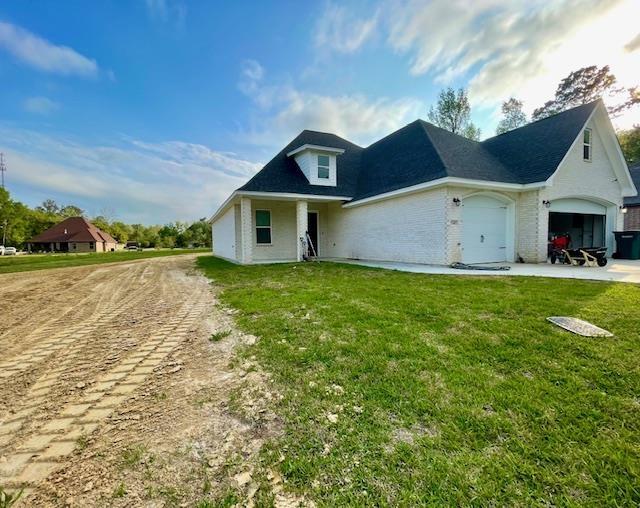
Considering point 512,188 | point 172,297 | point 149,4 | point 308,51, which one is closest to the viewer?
point 172,297

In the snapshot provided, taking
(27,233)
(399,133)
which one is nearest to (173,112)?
(399,133)

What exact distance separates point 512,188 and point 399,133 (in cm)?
672

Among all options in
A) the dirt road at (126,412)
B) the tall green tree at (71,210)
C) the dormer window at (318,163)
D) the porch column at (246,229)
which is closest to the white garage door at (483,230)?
the dormer window at (318,163)

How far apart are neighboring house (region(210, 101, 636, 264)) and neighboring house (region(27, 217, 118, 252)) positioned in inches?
1831

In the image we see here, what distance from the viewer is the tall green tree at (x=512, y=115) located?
27.8 meters

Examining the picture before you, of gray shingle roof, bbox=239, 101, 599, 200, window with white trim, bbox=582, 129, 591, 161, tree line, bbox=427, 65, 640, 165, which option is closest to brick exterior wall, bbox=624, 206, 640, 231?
window with white trim, bbox=582, 129, 591, 161

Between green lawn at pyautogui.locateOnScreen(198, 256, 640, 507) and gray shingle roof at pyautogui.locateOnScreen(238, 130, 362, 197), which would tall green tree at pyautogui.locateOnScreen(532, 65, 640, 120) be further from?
green lawn at pyautogui.locateOnScreen(198, 256, 640, 507)

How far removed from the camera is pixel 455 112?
26.1m

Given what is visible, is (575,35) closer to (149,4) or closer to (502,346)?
(502,346)

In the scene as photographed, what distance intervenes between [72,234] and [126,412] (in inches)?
2453

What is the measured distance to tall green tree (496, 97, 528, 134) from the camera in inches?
1095

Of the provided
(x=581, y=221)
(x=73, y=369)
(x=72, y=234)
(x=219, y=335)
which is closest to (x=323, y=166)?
(x=219, y=335)

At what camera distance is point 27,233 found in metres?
53.2

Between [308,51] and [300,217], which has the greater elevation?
[308,51]
